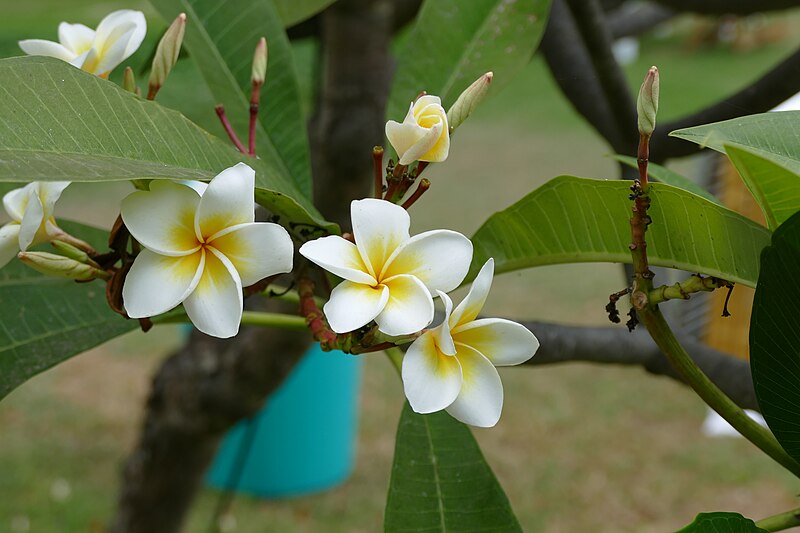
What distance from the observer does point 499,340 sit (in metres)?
0.38

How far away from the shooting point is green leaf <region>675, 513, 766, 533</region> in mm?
404

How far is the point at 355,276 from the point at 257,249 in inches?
1.5

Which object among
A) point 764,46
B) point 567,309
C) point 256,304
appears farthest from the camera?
point 764,46

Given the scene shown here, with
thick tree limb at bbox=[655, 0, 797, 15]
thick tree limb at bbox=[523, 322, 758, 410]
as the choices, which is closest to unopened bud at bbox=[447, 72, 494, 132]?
thick tree limb at bbox=[523, 322, 758, 410]

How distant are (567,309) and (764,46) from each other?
6.30 metres

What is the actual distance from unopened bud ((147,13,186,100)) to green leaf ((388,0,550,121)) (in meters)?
0.16

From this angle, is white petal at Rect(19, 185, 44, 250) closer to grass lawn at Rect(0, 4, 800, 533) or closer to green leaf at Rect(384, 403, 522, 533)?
green leaf at Rect(384, 403, 522, 533)

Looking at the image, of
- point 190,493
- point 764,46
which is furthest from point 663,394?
point 764,46

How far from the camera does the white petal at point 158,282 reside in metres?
0.35

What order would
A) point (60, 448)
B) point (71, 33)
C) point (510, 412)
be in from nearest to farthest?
point (71, 33)
point (60, 448)
point (510, 412)

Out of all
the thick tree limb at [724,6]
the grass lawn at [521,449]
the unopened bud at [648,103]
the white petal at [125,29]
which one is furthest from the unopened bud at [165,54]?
the grass lawn at [521,449]

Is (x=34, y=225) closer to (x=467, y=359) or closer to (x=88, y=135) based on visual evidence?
(x=88, y=135)

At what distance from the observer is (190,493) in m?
1.25

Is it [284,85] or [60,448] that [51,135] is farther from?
[60,448]
